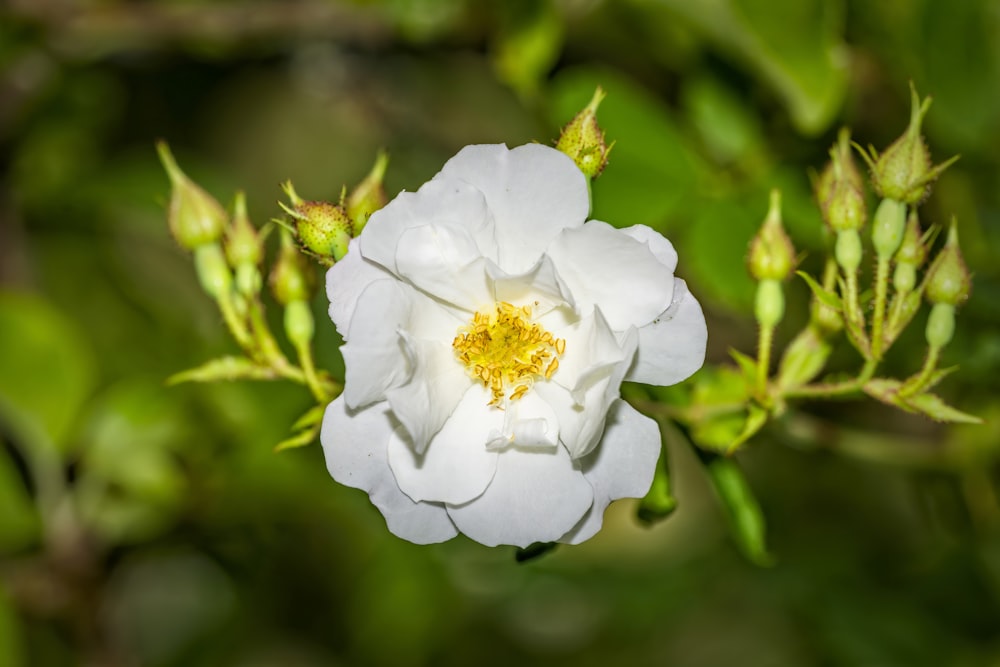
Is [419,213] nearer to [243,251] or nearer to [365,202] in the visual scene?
[365,202]

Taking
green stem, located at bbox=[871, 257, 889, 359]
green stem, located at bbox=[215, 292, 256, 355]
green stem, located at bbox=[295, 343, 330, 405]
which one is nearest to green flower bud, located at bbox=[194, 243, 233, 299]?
green stem, located at bbox=[215, 292, 256, 355]

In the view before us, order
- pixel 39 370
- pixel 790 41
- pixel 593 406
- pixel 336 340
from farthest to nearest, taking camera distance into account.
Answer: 1. pixel 39 370
2. pixel 336 340
3. pixel 790 41
4. pixel 593 406

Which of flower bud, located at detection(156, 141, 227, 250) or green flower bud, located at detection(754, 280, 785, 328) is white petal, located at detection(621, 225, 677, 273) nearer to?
green flower bud, located at detection(754, 280, 785, 328)

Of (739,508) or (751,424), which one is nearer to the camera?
(751,424)

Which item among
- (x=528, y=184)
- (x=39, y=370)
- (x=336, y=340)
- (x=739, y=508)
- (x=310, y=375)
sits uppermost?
(x=528, y=184)

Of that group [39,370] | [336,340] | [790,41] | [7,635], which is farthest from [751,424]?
[39,370]

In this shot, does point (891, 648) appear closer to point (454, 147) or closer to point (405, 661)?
point (405, 661)

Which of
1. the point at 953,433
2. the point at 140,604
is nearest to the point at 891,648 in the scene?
the point at 953,433
